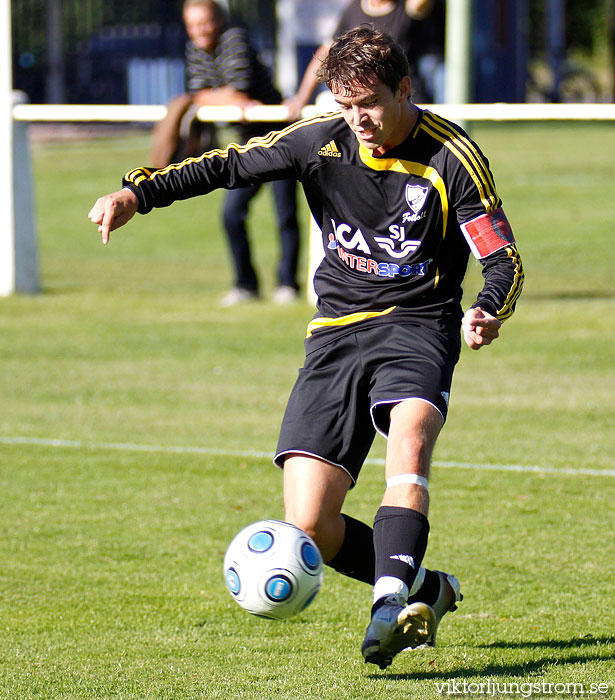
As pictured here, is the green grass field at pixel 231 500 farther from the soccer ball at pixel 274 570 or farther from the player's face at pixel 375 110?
the player's face at pixel 375 110

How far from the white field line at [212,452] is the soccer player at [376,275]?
8.17 feet

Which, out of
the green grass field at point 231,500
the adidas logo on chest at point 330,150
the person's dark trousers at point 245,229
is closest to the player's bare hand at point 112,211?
the adidas logo on chest at point 330,150

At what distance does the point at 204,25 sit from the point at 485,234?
7.48 m

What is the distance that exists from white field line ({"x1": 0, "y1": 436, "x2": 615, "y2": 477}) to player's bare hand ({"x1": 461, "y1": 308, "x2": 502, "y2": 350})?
3021 millimetres

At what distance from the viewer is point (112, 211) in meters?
4.53

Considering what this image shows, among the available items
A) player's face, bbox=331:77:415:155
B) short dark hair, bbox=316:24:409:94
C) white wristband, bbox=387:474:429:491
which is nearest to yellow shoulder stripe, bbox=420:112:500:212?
player's face, bbox=331:77:415:155

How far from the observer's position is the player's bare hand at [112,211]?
4527 millimetres

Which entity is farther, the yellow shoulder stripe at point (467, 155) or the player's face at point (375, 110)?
the yellow shoulder stripe at point (467, 155)

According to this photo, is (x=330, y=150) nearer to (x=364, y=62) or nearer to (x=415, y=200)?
(x=415, y=200)

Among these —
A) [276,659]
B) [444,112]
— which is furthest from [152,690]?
[444,112]

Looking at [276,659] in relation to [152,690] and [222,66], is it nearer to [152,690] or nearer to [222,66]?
[152,690]

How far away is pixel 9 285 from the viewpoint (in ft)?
42.2

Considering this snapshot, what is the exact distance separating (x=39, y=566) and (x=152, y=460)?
72.5 inches

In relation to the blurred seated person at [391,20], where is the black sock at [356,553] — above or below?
below
